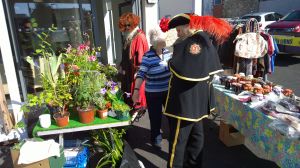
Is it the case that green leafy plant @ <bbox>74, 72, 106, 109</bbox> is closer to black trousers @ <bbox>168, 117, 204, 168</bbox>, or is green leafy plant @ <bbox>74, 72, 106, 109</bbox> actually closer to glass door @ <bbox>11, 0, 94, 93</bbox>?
black trousers @ <bbox>168, 117, 204, 168</bbox>

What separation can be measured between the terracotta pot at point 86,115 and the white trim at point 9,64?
1545 millimetres

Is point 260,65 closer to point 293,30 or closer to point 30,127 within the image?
point 30,127

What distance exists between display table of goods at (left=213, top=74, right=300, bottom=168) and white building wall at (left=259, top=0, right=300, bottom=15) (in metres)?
13.9

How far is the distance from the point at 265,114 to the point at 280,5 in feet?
51.4

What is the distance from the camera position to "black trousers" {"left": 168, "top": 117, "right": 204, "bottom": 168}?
2.24 m

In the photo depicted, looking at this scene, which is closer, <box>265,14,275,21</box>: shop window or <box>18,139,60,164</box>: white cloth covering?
<box>18,139,60,164</box>: white cloth covering

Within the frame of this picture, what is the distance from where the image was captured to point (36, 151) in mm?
2178

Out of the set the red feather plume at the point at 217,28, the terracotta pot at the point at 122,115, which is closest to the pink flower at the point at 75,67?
the terracotta pot at the point at 122,115

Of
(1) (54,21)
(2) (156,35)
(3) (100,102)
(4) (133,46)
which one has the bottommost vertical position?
(3) (100,102)

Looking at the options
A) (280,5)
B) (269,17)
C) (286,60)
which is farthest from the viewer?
(280,5)

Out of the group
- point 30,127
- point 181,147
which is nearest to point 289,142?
point 181,147

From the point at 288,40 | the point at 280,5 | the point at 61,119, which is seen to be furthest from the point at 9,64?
the point at 280,5

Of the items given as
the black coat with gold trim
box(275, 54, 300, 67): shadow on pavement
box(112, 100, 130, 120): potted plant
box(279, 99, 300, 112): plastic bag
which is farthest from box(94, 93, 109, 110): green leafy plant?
box(275, 54, 300, 67): shadow on pavement

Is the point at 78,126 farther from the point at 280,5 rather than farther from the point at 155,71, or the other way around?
the point at 280,5
